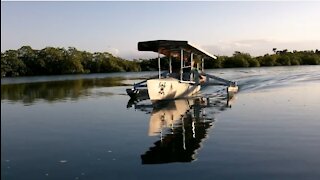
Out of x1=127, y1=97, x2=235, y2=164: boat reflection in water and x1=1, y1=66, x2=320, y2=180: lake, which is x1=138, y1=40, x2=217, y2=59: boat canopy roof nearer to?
x1=127, y1=97, x2=235, y2=164: boat reflection in water

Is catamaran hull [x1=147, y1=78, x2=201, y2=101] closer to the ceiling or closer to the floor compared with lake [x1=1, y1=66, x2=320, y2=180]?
closer to the ceiling

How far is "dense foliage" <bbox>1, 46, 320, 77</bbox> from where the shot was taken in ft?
352

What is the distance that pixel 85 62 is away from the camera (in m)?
123

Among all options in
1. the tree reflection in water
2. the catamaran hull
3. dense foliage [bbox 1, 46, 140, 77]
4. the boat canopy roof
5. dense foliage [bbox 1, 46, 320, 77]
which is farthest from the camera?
dense foliage [bbox 1, 46, 320, 77]

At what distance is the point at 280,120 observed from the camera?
1520 centimetres

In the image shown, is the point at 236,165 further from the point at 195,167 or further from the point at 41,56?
the point at 41,56

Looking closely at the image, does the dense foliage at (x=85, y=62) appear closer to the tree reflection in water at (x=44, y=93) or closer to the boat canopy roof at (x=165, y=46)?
the tree reflection in water at (x=44, y=93)

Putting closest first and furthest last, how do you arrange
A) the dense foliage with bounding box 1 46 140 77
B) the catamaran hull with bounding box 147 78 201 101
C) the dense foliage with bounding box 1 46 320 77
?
1. the catamaran hull with bounding box 147 78 201 101
2. the dense foliage with bounding box 1 46 140 77
3. the dense foliage with bounding box 1 46 320 77

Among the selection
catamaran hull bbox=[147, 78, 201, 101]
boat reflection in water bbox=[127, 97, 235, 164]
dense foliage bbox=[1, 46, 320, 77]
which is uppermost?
dense foliage bbox=[1, 46, 320, 77]

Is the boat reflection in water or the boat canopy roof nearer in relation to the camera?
the boat reflection in water

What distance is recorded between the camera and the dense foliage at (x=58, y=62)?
103375 millimetres

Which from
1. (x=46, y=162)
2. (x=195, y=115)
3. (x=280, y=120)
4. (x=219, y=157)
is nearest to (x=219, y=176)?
(x=219, y=157)

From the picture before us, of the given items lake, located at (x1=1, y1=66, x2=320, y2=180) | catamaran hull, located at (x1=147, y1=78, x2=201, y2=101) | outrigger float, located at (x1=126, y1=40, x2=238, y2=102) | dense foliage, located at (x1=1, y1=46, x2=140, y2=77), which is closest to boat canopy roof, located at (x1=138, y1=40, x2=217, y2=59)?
outrigger float, located at (x1=126, y1=40, x2=238, y2=102)

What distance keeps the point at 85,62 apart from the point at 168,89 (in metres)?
102
